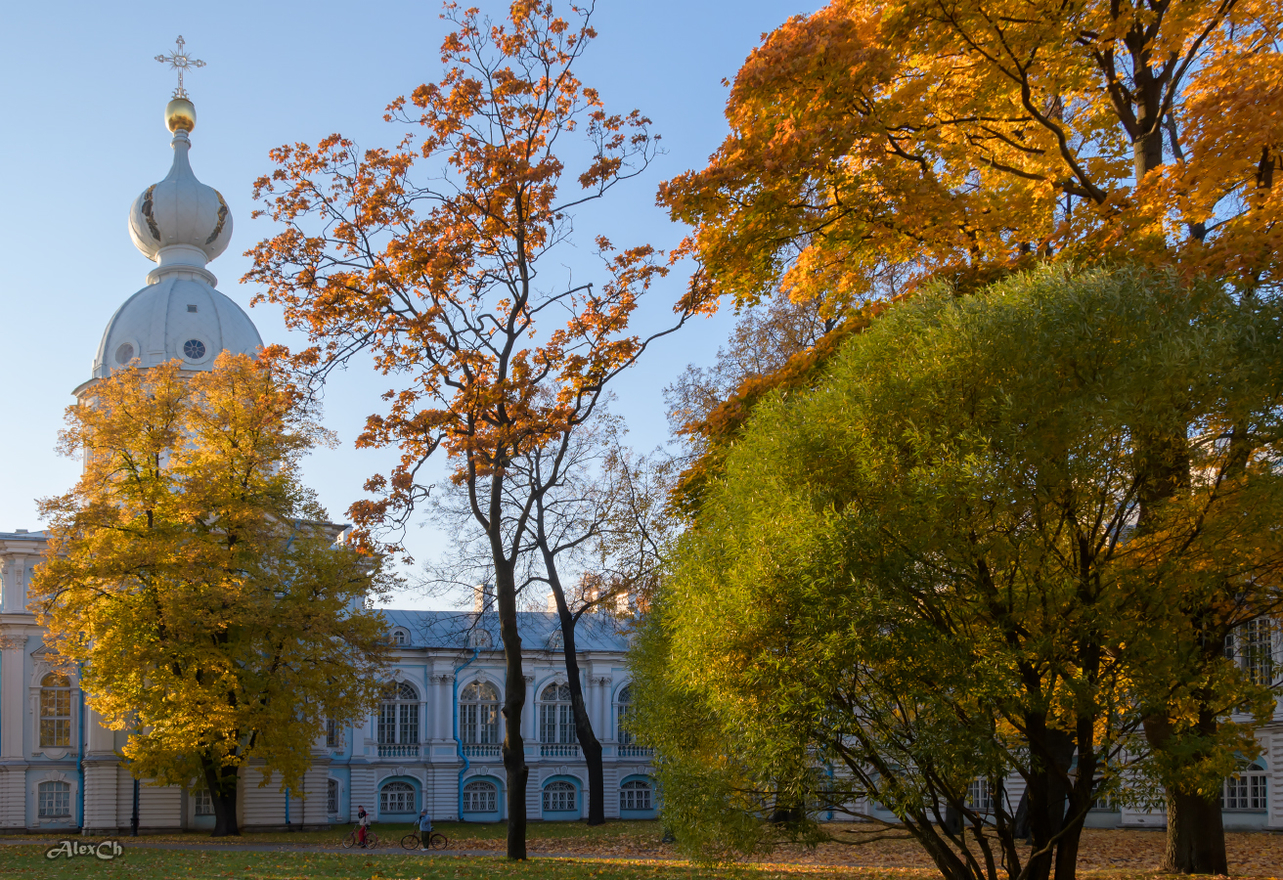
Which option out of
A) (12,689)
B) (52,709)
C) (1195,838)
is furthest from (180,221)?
(1195,838)

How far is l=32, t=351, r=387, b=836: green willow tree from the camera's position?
1035 inches

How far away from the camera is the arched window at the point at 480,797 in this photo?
4619 cm

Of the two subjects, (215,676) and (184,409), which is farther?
(184,409)

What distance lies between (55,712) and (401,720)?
14148 mm

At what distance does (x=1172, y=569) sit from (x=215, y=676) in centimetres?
2342

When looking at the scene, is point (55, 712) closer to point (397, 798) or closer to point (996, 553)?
point (397, 798)

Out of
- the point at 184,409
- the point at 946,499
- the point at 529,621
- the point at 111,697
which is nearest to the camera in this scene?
the point at 946,499

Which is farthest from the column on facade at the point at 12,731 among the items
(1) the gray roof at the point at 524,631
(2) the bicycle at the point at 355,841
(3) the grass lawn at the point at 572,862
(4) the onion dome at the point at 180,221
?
(4) the onion dome at the point at 180,221

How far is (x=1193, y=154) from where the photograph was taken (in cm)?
1159

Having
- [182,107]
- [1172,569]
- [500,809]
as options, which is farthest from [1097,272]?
[182,107]

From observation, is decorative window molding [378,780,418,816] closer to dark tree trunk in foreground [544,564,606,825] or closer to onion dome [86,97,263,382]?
dark tree trunk in foreground [544,564,606,825]

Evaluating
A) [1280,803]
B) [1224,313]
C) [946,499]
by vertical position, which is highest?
[1224,313]

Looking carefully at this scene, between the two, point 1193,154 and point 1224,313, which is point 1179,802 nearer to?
point 1224,313

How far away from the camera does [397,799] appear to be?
45281 mm
